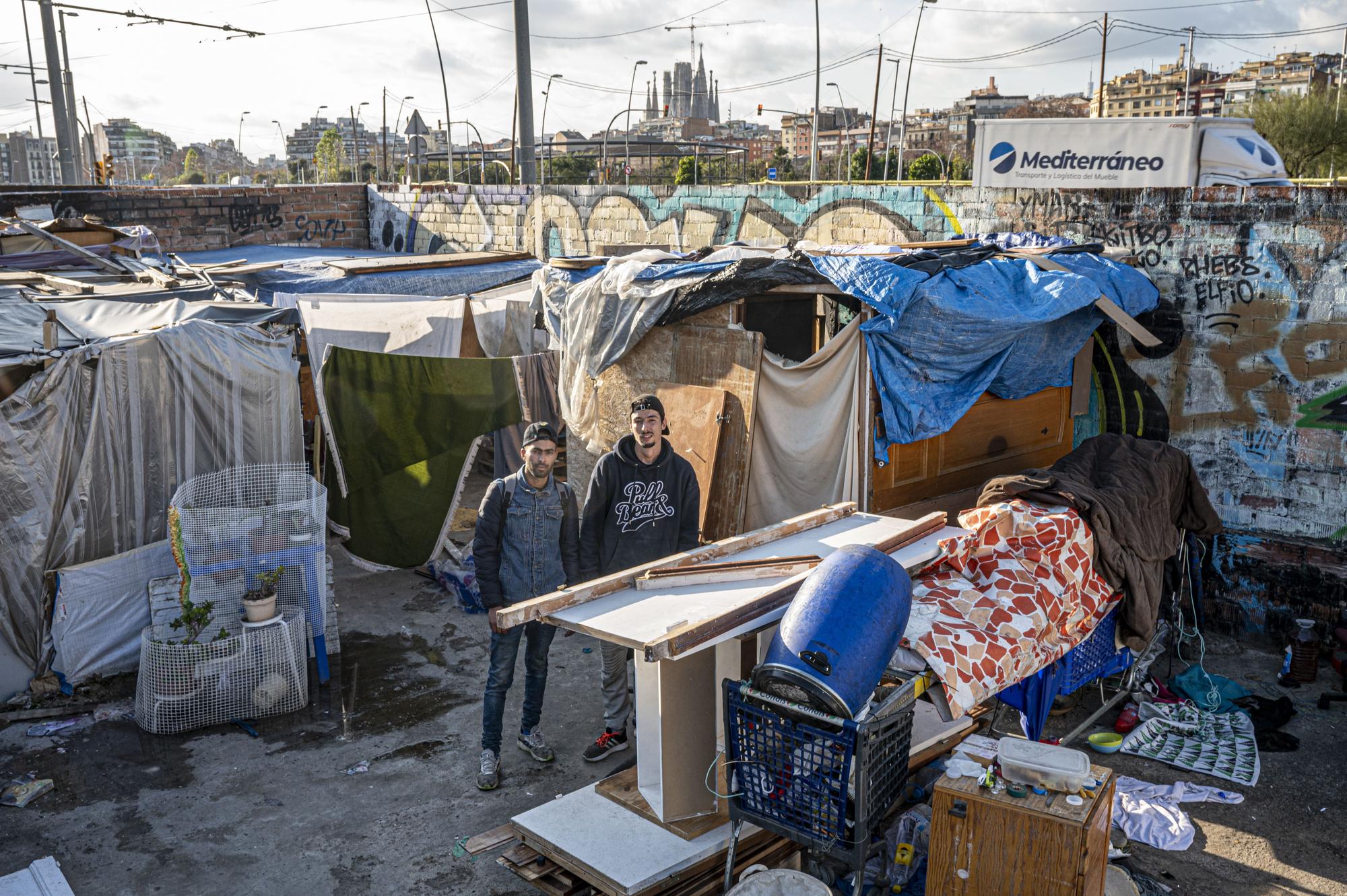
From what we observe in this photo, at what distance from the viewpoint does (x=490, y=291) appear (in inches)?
428

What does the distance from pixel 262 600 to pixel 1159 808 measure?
17.1ft

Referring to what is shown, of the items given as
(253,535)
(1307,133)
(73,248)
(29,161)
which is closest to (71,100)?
(73,248)

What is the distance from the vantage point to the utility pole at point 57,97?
774 inches

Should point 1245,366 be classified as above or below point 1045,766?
above

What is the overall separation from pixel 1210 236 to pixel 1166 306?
0.58 metres

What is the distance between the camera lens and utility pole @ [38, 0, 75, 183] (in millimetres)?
19672

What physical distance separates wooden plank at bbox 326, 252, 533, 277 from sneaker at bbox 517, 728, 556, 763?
763 cm

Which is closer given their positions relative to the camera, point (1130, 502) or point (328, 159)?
point (1130, 502)

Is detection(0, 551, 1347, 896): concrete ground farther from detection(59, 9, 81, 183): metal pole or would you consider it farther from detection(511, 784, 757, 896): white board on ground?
detection(59, 9, 81, 183): metal pole

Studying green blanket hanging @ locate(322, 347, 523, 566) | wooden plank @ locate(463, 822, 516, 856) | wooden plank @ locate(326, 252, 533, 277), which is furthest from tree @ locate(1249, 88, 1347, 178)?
wooden plank @ locate(463, 822, 516, 856)

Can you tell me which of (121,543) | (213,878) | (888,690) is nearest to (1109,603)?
(888,690)

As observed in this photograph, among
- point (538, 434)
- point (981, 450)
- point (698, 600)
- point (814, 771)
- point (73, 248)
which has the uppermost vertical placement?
point (73, 248)

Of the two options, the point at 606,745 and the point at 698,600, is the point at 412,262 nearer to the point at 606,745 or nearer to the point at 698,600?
the point at 606,745

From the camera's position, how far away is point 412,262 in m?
12.7
